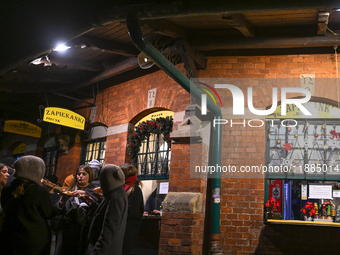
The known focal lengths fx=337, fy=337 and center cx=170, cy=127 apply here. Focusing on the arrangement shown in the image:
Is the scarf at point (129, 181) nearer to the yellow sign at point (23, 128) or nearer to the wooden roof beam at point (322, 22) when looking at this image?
the wooden roof beam at point (322, 22)

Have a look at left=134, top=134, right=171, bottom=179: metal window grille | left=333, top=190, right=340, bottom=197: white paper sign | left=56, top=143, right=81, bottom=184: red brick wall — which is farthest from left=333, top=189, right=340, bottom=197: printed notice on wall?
left=56, top=143, right=81, bottom=184: red brick wall

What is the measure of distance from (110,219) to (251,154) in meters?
3.23

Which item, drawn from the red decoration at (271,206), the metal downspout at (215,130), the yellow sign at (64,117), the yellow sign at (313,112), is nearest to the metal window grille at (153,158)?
the metal downspout at (215,130)

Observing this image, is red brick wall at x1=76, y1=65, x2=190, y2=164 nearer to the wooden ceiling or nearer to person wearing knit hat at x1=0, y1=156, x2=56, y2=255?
the wooden ceiling

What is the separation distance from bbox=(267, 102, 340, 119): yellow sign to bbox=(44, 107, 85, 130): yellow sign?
175 inches

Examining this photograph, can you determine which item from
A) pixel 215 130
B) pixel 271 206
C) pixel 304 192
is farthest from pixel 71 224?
pixel 304 192

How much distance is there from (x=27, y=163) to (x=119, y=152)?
4.20 metres

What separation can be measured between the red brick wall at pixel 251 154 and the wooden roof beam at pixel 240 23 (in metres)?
0.62

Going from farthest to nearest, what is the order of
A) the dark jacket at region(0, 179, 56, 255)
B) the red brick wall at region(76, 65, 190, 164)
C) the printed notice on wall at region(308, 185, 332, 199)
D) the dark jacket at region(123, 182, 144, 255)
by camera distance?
1. the red brick wall at region(76, 65, 190, 164)
2. the printed notice on wall at region(308, 185, 332, 199)
3. the dark jacket at region(123, 182, 144, 255)
4. the dark jacket at region(0, 179, 56, 255)

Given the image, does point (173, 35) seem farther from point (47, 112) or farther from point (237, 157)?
point (47, 112)

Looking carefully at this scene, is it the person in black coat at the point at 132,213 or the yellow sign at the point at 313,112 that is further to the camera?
the yellow sign at the point at 313,112

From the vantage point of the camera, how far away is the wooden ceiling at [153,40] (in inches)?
78.2

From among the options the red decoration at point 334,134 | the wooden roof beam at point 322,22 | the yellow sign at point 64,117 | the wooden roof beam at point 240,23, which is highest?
the wooden roof beam at point 322,22

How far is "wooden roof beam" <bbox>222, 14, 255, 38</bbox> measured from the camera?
4.86 m
